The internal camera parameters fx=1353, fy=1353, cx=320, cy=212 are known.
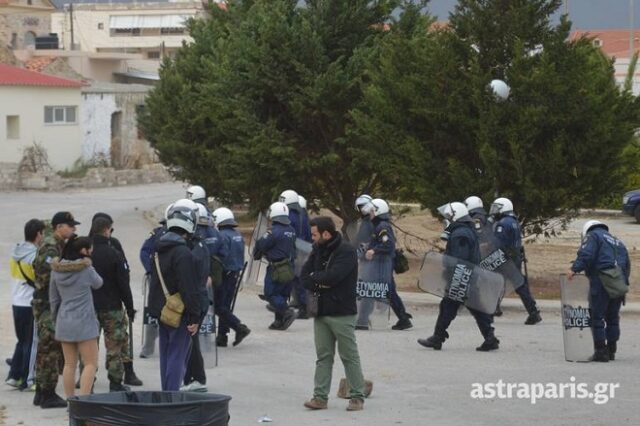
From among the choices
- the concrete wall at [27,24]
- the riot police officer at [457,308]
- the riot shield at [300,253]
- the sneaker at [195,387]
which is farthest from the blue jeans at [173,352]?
the concrete wall at [27,24]

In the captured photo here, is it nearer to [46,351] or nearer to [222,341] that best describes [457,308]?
[222,341]

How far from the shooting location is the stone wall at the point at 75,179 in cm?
4881

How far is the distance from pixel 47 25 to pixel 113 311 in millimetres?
99814

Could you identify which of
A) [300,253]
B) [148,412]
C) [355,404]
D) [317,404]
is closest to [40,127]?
[300,253]

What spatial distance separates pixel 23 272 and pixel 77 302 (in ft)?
4.34

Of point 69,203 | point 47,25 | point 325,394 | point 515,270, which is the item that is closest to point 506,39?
point 515,270

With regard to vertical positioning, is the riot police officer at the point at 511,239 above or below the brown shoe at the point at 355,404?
above

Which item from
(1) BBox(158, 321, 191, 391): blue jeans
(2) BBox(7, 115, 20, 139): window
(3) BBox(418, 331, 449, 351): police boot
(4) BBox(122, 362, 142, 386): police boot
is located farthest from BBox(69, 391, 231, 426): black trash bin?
(2) BBox(7, 115, 20, 139): window

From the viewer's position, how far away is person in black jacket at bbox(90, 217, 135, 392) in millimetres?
11875

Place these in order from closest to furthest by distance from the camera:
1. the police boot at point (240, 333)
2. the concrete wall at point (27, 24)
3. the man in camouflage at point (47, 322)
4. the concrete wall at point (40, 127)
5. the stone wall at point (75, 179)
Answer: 1. the man in camouflage at point (47, 322)
2. the police boot at point (240, 333)
3. the stone wall at point (75, 179)
4. the concrete wall at point (40, 127)
5. the concrete wall at point (27, 24)

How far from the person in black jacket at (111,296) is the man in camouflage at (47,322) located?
309mm

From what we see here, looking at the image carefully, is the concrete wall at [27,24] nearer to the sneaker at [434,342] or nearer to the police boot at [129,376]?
the sneaker at [434,342]

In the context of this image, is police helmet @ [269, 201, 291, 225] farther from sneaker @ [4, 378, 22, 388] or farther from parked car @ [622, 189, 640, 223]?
parked car @ [622, 189, 640, 223]

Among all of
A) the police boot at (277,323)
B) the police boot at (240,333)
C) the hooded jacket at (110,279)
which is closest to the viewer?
the hooded jacket at (110,279)
